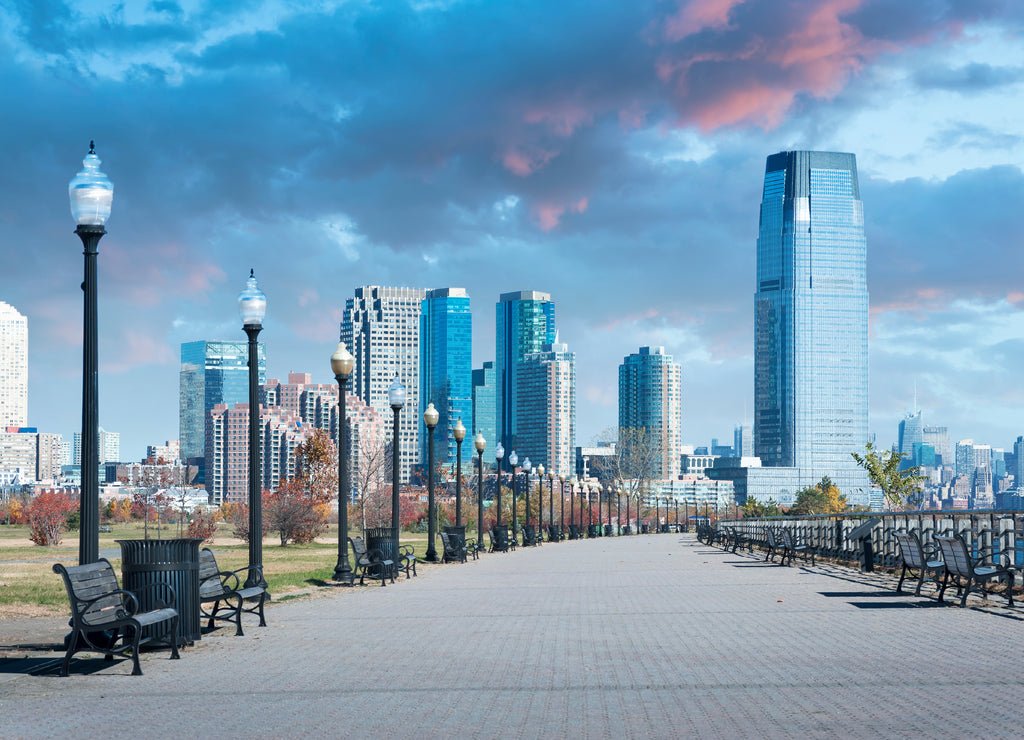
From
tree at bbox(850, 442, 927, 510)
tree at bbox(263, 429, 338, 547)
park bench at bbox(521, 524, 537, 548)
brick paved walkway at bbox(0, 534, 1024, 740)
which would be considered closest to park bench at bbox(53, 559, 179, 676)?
brick paved walkway at bbox(0, 534, 1024, 740)

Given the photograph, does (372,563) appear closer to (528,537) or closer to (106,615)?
(106,615)

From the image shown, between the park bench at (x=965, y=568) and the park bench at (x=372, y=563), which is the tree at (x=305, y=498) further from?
the park bench at (x=965, y=568)

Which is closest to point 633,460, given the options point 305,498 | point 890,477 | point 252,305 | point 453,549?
point 890,477

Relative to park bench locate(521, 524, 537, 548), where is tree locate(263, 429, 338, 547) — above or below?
above

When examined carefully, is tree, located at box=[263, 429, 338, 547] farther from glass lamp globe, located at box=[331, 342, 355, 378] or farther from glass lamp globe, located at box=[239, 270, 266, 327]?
glass lamp globe, located at box=[239, 270, 266, 327]

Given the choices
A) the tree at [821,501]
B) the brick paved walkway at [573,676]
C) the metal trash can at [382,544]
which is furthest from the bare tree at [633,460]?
the brick paved walkway at [573,676]

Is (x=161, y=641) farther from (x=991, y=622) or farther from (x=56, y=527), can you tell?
(x=56, y=527)

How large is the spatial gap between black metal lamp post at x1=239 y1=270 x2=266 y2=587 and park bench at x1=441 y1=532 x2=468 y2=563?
51.7ft

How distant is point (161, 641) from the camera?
11695 mm

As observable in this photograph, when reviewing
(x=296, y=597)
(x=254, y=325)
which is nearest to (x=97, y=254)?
(x=254, y=325)

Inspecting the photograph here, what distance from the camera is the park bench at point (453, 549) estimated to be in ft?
108

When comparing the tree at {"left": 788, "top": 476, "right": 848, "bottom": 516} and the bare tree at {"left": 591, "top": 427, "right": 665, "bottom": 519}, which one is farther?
the tree at {"left": 788, "top": 476, "right": 848, "bottom": 516}

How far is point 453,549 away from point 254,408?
54.5 feet

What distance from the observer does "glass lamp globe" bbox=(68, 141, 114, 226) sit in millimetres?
11930
